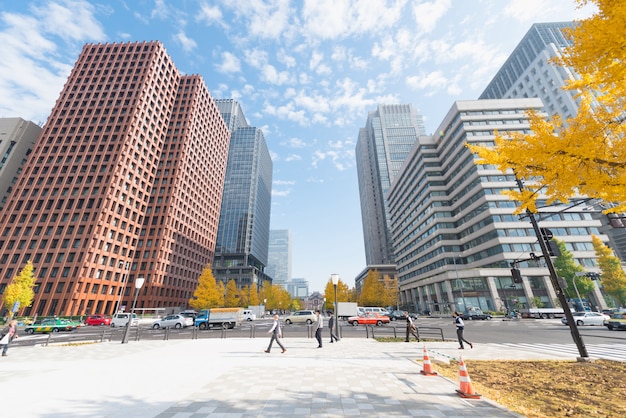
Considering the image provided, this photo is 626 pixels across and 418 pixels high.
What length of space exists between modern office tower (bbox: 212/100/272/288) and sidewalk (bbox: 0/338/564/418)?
9253 cm

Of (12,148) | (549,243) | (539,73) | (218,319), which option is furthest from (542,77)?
(12,148)

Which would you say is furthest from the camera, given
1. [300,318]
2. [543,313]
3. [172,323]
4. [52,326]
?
[543,313]

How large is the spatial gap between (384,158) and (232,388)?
414ft

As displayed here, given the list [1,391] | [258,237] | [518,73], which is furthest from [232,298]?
[518,73]

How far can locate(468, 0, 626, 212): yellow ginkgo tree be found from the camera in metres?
5.37

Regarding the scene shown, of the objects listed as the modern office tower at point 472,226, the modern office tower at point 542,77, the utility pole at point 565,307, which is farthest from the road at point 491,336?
the modern office tower at point 542,77

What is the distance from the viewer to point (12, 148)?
201 feet

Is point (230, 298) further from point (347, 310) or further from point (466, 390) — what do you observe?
point (466, 390)

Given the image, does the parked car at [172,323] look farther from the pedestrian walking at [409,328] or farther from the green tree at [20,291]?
the pedestrian walking at [409,328]

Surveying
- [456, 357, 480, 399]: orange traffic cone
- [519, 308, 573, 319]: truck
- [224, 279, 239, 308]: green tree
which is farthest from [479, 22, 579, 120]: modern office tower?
[224, 279, 239, 308]: green tree

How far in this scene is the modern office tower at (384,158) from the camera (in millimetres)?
122000

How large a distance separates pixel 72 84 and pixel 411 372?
90.9 m

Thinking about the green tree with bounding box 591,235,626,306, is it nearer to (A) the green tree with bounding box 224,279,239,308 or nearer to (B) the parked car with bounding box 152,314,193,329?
(B) the parked car with bounding box 152,314,193,329

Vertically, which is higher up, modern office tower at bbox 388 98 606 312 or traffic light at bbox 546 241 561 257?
modern office tower at bbox 388 98 606 312
